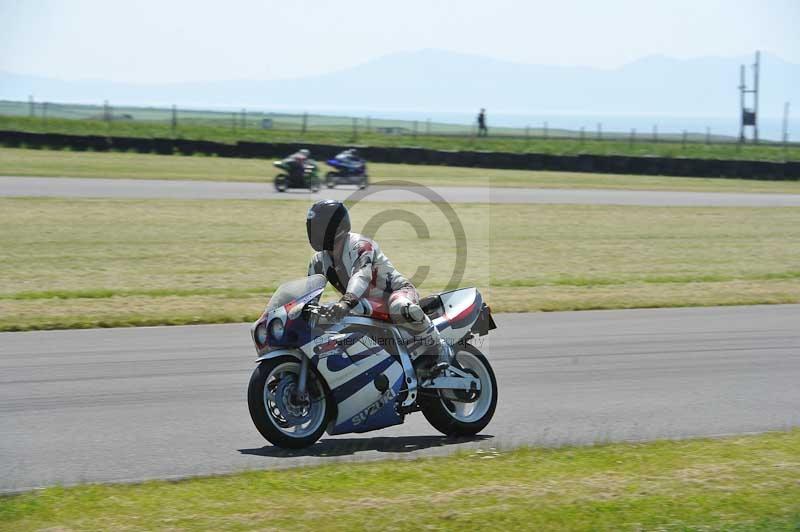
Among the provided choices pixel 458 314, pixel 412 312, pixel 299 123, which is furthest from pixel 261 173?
pixel 412 312

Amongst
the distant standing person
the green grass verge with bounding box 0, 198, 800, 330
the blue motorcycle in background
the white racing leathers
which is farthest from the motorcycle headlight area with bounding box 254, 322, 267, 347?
the distant standing person

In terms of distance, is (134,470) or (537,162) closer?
(134,470)

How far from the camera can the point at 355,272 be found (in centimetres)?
729

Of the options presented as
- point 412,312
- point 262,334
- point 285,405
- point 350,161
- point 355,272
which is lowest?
point 285,405

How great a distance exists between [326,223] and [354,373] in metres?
1.06

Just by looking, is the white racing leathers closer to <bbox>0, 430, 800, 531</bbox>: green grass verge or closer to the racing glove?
the racing glove

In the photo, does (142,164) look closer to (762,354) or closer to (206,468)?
(762,354)

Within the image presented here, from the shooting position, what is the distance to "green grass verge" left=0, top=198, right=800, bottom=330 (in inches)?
559

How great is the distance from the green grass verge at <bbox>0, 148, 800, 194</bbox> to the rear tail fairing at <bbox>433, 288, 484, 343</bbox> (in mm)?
26313

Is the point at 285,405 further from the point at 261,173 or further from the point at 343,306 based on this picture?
the point at 261,173

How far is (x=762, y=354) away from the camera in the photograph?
11.2 m

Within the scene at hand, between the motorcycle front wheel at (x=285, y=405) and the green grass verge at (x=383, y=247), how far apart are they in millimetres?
5516

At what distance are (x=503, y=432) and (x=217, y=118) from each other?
56943 mm

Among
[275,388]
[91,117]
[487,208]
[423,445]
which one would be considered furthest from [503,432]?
[91,117]
